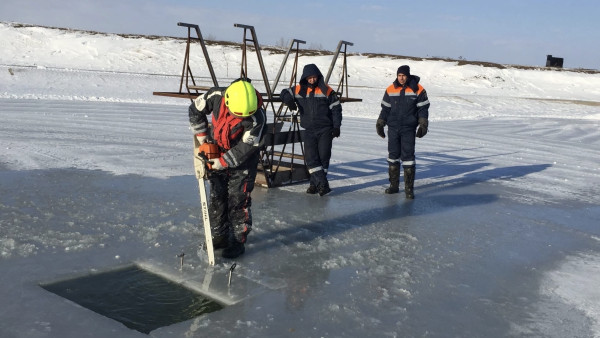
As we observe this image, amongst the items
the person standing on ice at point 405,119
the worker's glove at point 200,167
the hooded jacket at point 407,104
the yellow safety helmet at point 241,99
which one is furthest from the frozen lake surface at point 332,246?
the yellow safety helmet at point 241,99

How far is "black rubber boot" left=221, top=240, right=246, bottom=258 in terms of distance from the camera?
5355mm

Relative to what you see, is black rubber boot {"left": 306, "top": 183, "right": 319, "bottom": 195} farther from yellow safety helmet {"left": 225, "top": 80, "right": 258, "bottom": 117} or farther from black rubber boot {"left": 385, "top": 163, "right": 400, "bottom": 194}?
yellow safety helmet {"left": 225, "top": 80, "right": 258, "bottom": 117}

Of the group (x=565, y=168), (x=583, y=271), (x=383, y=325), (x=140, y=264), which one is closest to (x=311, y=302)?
(x=383, y=325)

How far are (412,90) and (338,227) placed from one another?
253 centimetres

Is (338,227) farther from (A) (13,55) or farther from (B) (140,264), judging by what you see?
(A) (13,55)

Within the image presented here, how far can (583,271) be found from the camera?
575cm

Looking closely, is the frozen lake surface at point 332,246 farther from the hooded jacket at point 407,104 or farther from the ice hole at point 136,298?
the hooded jacket at point 407,104

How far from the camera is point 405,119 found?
8.27m

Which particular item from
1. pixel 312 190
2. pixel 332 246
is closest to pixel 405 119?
pixel 312 190

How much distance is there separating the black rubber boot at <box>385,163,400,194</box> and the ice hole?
444cm

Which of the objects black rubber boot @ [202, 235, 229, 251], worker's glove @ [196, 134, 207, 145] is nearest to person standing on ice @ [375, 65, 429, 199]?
worker's glove @ [196, 134, 207, 145]

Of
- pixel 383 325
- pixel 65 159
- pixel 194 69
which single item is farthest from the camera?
pixel 194 69

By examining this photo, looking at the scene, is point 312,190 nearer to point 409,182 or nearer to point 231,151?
point 409,182

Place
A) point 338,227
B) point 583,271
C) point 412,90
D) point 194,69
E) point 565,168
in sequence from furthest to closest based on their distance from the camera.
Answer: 1. point 194,69
2. point 565,168
3. point 412,90
4. point 338,227
5. point 583,271
